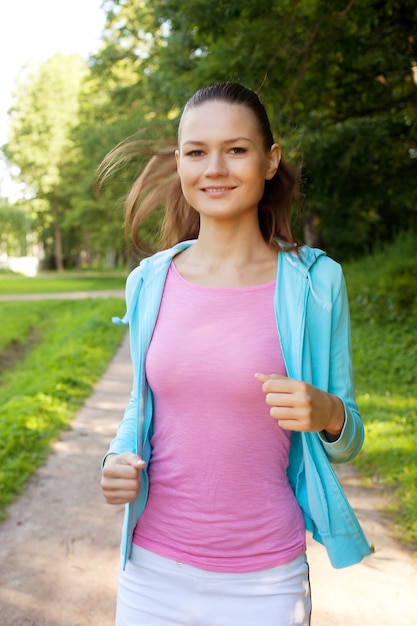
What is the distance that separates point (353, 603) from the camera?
338cm

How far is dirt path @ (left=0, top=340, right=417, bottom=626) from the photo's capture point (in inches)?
130

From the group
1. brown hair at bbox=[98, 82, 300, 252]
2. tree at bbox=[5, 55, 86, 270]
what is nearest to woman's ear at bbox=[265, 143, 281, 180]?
brown hair at bbox=[98, 82, 300, 252]

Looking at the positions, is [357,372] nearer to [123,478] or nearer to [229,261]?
[229,261]

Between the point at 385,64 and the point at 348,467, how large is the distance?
6814 millimetres

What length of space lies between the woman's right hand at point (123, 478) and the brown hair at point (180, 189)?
2.41 ft

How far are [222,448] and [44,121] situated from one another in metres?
44.1

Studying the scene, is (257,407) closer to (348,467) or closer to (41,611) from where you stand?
(41,611)

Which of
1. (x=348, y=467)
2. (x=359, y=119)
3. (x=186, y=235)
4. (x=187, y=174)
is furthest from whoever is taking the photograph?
(x=359, y=119)

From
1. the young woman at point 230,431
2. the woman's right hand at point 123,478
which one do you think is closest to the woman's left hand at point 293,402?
the young woman at point 230,431

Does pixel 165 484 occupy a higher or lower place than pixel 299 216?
lower

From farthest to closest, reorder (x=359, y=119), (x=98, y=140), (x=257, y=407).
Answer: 1. (x=98, y=140)
2. (x=359, y=119)
3. (x=257, y=407)

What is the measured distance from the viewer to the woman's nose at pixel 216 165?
183cm

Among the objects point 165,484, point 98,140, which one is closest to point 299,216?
point 165,484

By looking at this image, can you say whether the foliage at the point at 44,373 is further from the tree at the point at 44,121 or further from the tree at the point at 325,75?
the tree at the point at 44,121
